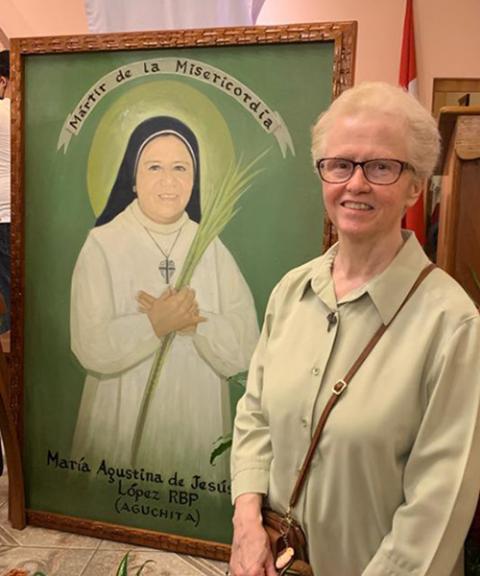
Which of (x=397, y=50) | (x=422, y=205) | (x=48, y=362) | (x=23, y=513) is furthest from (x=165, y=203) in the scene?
(x=397, y=50)

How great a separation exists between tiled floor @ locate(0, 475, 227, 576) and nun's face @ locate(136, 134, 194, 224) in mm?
1100

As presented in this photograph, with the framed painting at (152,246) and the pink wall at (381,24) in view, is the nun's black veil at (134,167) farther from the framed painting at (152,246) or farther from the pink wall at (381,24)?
the pink wall at (381,24)

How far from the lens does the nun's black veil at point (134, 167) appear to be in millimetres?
1832

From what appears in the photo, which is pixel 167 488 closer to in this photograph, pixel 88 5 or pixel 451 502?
pixel 451 502

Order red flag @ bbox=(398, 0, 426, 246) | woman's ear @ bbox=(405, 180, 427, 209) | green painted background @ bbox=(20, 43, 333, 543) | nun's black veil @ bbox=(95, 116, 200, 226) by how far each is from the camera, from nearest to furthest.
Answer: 1. woman's ear @ bbox=(405, 180, 427, 209)
2. green painted background @ bbox=(20, 43, 333, 543)
3. nun's black veil @ bbox=(95, 116, 200, 226)
4. red flag @ bbox=(398, 0, 426, 246)

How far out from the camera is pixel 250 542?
1.20 metres

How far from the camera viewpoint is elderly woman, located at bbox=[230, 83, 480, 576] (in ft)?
3.25

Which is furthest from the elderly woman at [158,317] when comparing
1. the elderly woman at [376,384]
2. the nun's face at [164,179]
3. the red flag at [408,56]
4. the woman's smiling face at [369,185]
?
the red flag at [408,56]

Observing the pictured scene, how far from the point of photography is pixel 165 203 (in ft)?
6.14

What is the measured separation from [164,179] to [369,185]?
3.04 ft

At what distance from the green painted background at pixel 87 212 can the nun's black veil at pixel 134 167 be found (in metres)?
0.09

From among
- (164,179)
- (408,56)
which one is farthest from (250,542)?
(408,56)

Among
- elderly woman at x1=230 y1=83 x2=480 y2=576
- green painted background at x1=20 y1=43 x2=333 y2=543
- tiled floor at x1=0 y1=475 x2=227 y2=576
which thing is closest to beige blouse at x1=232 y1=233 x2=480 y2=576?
elderly woman at x1=230 y1=83 x2=480 y2=576

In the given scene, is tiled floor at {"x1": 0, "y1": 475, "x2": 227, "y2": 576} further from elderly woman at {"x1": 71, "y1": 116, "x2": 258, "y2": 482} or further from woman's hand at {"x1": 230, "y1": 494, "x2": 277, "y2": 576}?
woman's hand at {"x1": 230, "y1": 494, "x2": 277, "y2": 576}
